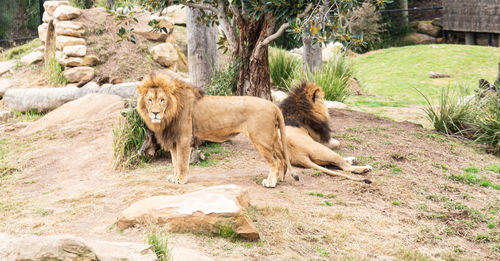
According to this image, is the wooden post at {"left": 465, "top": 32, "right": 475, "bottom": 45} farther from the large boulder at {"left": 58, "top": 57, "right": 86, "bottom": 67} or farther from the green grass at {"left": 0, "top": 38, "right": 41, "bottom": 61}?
the green grass at {"left": 0, "top": 38, "right": 41, "bottom": 61}

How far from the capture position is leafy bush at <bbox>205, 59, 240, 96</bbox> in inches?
323

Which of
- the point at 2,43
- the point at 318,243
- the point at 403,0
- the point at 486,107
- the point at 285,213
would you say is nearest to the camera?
the point at 318,243

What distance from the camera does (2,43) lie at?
2047 centimetres

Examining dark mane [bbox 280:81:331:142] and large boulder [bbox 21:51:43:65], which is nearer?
dark mane [bbox 280:81:331:142]

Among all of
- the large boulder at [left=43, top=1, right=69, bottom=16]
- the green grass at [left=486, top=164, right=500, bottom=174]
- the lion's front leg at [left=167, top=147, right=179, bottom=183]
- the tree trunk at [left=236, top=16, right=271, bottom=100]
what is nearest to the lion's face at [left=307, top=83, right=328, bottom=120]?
the tree trunk at [left=236, top=16, right=271, bottom=100]

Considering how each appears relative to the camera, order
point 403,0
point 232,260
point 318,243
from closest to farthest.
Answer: point 232,260 → point 318,243 → point 403,0

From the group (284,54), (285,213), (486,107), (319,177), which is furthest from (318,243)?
(284,54)

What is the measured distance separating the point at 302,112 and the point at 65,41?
9.11 metres

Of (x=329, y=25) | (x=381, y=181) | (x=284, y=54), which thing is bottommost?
(x=381, y=181)

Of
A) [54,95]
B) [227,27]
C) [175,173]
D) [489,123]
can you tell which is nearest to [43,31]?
[54,95]

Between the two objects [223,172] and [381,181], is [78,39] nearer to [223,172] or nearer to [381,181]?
[223,172]

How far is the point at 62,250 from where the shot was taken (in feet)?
9.75

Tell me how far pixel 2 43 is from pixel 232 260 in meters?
19.6

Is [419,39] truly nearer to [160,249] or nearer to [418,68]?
[418,68]
